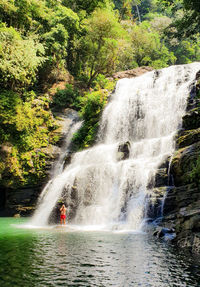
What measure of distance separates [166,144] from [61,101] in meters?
14.5

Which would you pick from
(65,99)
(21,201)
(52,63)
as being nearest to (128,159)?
(21,201)

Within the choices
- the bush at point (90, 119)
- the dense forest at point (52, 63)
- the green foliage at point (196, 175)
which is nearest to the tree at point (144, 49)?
the dense forest at point (52, 63)

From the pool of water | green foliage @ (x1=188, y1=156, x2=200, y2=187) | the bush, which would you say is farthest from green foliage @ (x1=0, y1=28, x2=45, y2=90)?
green foliage @ (x1=188, y1=156, x2=200, y2=187)

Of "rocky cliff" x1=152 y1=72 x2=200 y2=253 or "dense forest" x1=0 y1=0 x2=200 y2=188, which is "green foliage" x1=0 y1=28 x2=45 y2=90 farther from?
"rocky cliff" x1=152 y1=72 x2=200 y2=253

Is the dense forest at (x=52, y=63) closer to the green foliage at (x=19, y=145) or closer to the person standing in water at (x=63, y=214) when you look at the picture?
the green foliage at (x=19, y=145)

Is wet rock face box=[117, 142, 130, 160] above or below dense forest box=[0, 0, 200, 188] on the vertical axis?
below

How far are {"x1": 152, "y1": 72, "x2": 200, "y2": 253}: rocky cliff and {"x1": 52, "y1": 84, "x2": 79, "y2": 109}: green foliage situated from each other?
14973 mm

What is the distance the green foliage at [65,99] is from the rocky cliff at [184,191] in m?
15.0

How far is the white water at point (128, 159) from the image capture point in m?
14.0

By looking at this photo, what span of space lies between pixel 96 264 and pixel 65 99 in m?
23.1

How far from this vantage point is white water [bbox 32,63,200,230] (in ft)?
46.0

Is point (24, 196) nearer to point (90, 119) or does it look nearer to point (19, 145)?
point (19, 145)

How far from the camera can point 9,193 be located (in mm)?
20266

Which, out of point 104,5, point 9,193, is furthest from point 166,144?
point 104,5
